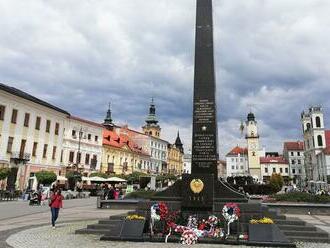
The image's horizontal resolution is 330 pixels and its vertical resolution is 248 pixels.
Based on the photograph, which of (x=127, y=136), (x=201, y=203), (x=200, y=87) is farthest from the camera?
(x=127, y=136)

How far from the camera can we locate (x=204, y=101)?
12.4 metres

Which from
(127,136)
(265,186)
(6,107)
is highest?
(127,136)

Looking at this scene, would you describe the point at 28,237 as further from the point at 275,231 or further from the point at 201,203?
the point at 275,231

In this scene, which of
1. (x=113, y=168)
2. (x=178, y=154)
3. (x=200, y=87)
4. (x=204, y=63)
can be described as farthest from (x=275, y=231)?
(x=178, y=154)

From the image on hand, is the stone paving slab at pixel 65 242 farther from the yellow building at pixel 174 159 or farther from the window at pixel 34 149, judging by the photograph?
the yellow building at pixel 174 159

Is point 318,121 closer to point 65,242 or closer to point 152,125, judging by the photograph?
point 152,125

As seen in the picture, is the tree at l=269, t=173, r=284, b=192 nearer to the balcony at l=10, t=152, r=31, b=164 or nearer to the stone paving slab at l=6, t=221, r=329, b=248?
the balcony at l=10, t=152, r=31, b=164

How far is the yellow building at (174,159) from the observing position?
99.2m

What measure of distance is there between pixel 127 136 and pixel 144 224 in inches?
2881

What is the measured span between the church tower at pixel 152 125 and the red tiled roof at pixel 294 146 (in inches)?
1917

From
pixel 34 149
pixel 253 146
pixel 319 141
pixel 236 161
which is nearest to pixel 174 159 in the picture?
pixel 253 146

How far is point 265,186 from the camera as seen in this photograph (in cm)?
3300

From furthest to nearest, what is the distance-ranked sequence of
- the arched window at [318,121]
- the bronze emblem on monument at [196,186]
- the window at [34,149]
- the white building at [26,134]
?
the arched window at [318,121], the window at [34,149], the white building at [26,134], the bronze emblem on monument at [196,186]

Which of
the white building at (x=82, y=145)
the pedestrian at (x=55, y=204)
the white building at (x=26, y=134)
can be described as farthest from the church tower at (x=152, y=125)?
the pedestrian at (x=55, y=204)
